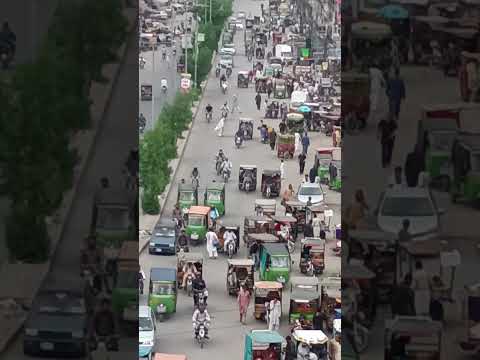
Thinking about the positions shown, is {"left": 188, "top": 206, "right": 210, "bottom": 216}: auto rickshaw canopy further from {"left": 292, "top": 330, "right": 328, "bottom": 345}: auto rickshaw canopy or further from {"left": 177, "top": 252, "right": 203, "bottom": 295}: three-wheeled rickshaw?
{"left": 292, "top": 330, "right": 328, "bottom": 345}: auto rickshaw canopy

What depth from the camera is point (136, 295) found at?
218 inches

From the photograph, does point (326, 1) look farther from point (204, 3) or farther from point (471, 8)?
point (471, 8)

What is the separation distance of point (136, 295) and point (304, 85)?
2974cm

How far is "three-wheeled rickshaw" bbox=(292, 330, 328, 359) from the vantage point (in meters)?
15.7

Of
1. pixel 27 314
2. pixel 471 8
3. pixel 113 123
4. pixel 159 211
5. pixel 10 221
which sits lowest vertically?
pixel 159 211

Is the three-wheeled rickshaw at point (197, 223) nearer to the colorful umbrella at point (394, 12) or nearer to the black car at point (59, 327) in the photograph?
the black car at point (59, 327)

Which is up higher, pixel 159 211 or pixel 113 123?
pixel 113 123

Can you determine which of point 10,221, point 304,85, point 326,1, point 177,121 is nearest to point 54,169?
point 10,221

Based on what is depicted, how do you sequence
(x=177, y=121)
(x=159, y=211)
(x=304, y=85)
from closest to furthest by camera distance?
(x=159, y=211), (x=177, y=121), (x=304, y=85)

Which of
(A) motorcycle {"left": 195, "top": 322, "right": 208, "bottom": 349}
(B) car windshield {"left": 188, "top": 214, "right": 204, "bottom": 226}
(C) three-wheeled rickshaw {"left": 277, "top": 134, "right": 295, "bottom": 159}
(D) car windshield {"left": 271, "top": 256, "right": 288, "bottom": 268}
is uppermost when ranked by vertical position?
(C) three-wheeled rickshaw {"left": 277, "top": 134, "right": 295, "bottom": 159}

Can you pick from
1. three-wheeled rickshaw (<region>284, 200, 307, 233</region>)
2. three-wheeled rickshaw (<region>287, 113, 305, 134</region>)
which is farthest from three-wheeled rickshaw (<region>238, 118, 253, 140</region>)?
three-wheeled rickshaw (<region>284, 200, 307, 233</region>)

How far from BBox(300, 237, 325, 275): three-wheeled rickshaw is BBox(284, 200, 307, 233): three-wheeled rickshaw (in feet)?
6.49

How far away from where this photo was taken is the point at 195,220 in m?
22.4

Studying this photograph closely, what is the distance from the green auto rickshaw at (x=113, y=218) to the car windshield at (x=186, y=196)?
60.9 feet
